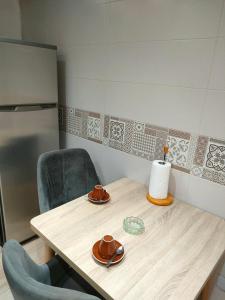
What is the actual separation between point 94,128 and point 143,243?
100 centimetres

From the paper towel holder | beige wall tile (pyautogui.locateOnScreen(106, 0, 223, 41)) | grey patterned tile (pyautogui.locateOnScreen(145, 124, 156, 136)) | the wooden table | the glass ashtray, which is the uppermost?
beige wall tile (pyautogui.locateOnScreen(106, 0, 223, 41))

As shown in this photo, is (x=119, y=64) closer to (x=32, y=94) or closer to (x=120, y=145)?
(x=120, y=145)

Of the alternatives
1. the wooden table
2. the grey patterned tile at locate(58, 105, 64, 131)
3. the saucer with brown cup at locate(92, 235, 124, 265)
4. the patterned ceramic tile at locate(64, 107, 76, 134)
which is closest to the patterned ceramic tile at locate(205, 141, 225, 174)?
the wooden table

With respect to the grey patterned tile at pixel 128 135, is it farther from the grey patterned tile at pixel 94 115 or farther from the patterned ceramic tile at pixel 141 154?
the grey patterned tile at pixel 94 115

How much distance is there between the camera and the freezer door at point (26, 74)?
4.65 ft

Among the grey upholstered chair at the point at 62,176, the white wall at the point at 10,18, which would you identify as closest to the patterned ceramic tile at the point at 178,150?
the grey upholstered chair at the point at 62,176

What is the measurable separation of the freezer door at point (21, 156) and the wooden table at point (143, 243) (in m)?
0.71

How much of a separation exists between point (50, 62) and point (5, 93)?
416 mm

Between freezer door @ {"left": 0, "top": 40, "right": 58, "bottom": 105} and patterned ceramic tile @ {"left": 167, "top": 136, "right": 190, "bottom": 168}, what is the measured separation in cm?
100

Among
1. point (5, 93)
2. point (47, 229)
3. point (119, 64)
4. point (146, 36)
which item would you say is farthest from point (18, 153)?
point (146, 36)

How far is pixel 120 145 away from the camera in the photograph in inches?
61.2

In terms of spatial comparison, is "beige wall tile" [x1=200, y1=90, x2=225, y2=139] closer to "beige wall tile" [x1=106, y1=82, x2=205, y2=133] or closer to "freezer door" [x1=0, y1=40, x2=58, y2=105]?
"beige wall tile" [x1=106, y1=82, x2=205, y2=133]

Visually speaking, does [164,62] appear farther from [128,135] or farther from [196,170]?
[196,170]

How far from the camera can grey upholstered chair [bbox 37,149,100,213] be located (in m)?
1.33
